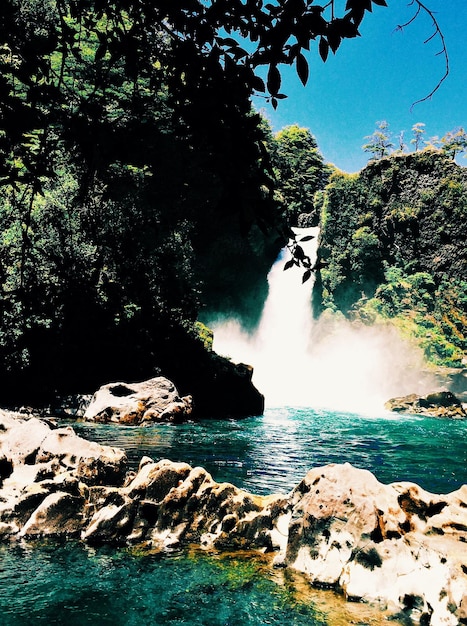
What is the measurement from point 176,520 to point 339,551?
7.89 feet

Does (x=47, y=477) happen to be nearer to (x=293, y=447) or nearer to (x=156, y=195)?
(x=293, y=447)

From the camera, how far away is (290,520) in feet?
19.5

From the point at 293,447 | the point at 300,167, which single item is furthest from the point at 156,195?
the point at 300,167

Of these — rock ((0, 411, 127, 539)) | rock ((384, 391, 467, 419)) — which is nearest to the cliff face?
rock ((384, 391, 467, 419))

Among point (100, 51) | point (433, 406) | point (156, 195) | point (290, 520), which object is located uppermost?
point (156, 195)

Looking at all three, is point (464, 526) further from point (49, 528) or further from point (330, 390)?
point (330, 390)

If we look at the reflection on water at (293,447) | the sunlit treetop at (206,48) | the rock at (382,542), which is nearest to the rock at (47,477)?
the reflection on water at (293,447)

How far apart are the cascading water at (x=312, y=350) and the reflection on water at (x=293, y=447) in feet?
53.1

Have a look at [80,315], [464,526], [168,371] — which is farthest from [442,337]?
[464,526]

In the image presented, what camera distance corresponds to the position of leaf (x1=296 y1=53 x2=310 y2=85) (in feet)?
6.73

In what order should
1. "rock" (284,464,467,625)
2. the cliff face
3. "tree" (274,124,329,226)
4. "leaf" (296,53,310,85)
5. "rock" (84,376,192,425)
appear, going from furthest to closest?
"tree" (274,124,329,226), the cliff face, "rock" (84,376,192,425), "rock" (284,464,467,625), "leaf" (296,53,310,85)

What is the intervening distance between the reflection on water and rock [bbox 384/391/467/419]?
4715mm

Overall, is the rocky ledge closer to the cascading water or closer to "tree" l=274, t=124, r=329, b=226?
the cascading water

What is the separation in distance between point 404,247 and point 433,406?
59.8ft
